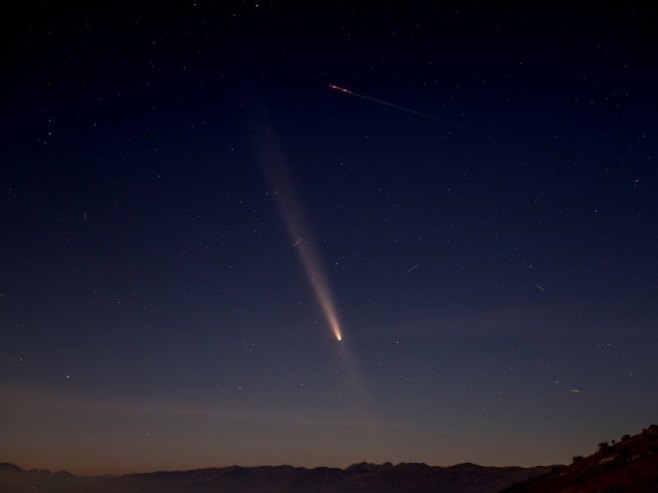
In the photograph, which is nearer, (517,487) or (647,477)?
(647,477)

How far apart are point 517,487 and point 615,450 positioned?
6301 millimetres

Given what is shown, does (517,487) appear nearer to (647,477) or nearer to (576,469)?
(576,469)

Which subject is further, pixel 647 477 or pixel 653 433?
pixel 653 433

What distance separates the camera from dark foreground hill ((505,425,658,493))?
23.1 m

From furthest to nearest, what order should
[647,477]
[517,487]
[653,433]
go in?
[517,487]
[653,433]
[647,477]

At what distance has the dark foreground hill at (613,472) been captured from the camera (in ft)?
75.8

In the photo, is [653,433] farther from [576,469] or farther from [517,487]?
[517,487]

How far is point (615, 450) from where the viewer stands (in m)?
31.9

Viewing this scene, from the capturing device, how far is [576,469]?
3191 centimetres

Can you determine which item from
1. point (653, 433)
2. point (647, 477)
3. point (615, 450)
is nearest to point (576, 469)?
point (615, 450)

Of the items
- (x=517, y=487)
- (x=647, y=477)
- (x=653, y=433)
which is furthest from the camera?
(x=517, y=487)

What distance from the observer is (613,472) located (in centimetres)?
2631

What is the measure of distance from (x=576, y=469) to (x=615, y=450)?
2374 millimetres

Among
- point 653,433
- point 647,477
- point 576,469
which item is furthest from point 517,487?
point 647,477
